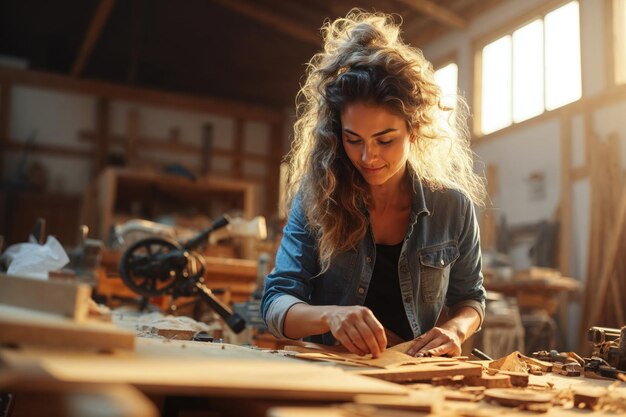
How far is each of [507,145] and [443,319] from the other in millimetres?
5399

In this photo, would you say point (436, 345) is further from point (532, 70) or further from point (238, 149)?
point (238, 149)

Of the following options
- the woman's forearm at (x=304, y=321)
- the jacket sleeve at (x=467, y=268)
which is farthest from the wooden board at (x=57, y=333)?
the jacket sleeve at (x=467, y=268)

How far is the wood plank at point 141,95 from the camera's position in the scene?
9.88 m

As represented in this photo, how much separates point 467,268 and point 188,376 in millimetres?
1492

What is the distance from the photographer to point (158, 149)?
417 inches

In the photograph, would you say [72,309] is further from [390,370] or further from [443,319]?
[443,319]

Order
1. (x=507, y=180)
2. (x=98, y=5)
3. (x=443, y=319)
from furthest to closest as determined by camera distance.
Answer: (x=98, y=5)
(x=507, y=180)
(x=443, y=319)

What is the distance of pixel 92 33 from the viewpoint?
8867 mm

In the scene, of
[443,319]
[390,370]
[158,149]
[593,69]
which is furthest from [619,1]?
[158,149]

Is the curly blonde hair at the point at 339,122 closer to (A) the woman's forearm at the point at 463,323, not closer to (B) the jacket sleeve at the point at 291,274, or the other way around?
(B) the jacket sleeve at the point at 291,274

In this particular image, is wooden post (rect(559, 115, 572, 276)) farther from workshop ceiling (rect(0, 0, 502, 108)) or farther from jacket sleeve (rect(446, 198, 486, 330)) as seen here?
jacket sleeve (rect(446, 198, 486, 330))

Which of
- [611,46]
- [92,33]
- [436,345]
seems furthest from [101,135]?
[436,345]

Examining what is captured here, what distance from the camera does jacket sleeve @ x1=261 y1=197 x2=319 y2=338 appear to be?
→ 1.86 m

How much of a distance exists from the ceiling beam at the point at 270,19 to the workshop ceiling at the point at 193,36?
14 millimetres
